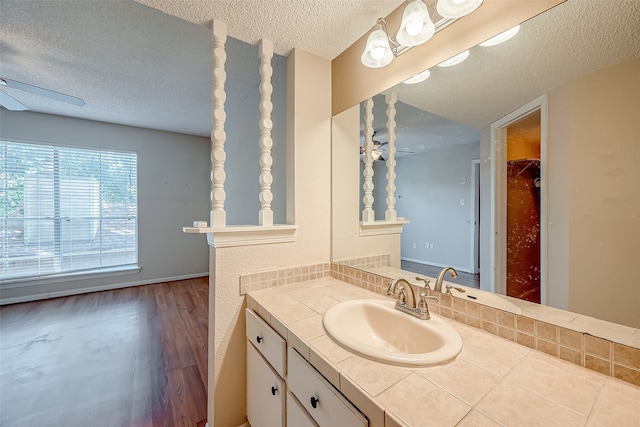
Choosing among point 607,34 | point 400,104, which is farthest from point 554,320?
point 400,104

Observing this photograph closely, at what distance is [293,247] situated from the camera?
152cm

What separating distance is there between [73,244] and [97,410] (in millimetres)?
3119

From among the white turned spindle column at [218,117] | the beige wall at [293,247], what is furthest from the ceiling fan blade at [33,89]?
the beige wall at [293,247]

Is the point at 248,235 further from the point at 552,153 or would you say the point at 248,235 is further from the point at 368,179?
the point at 552,153

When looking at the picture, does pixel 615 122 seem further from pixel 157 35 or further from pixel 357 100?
pixel 157 35

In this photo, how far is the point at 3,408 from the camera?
1548 mm

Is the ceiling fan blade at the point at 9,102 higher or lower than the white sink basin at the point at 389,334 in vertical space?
higher

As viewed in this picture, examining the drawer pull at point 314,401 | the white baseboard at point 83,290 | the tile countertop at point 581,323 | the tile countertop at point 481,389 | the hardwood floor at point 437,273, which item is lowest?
the white baseboard at point 83,290

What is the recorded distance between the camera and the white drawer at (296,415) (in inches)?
32.6

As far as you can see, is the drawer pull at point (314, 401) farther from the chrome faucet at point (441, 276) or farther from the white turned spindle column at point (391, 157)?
the white turned spindle column at point (391, 157)

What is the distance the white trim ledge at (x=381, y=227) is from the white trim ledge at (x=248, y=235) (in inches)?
17.0

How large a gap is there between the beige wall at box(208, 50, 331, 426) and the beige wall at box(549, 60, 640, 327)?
1099mm

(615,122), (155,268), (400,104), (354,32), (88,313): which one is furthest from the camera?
(155,268)

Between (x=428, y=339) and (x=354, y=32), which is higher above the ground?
(x=354, y=32)
